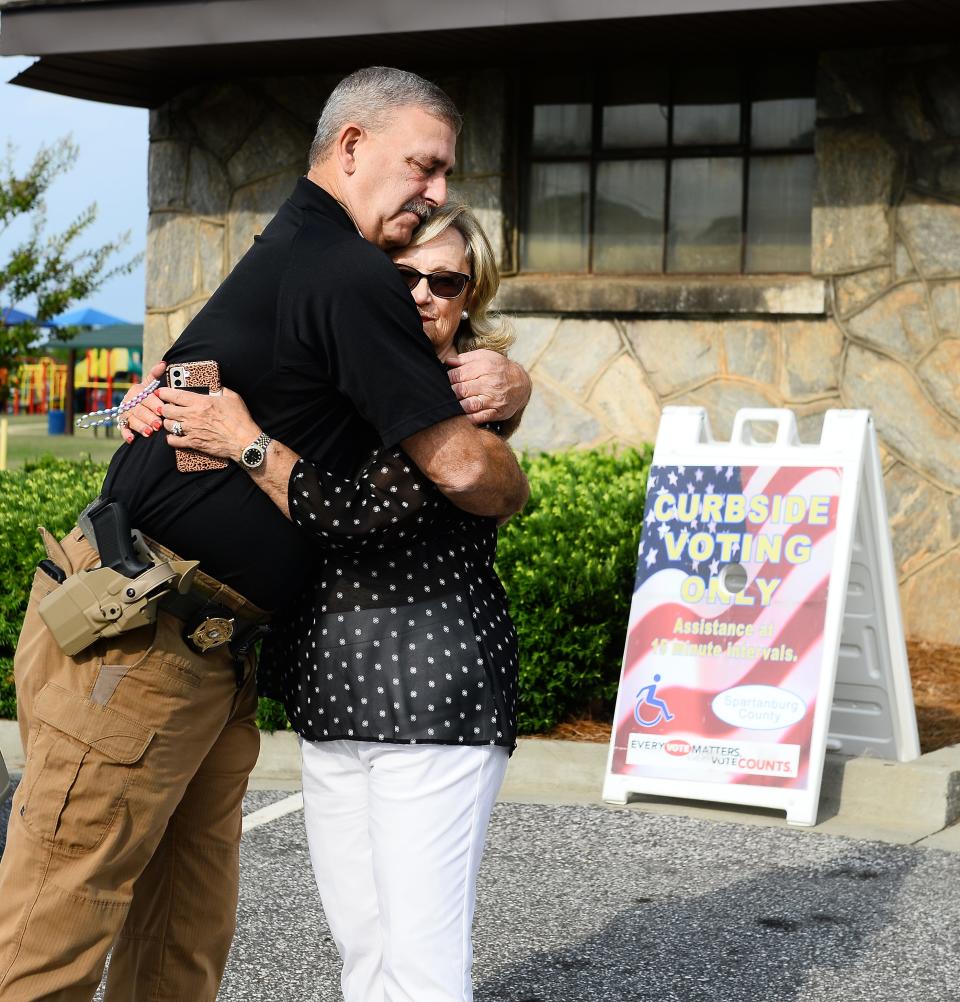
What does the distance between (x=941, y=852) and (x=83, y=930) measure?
10.8 ft

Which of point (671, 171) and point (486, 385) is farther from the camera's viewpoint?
point (671, 171)

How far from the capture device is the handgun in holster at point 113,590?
2.57 meters

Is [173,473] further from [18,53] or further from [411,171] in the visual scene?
[18,53]

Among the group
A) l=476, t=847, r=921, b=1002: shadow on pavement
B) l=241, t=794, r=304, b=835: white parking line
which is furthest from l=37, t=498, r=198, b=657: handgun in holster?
l=241, t=794, r=304, b=835: white parking line

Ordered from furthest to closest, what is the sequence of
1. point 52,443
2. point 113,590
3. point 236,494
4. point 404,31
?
point 52,443, point 404,31, point 236,494, point 113,590

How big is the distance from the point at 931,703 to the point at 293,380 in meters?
4.88

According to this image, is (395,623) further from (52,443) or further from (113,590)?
(52,443)

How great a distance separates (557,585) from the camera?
5.91 meters

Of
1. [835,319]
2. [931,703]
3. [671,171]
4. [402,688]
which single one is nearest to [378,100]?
[402,688]

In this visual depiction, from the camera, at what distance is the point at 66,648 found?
2621 millimetres

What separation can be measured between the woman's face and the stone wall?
17.7 feet

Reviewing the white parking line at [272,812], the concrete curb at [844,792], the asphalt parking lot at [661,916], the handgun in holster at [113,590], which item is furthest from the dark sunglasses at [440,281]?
the concrete curb at [844,792]

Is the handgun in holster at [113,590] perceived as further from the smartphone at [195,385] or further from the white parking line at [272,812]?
the white parking line at [272,812]

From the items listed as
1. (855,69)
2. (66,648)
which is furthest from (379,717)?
(855,69)
